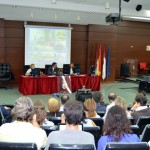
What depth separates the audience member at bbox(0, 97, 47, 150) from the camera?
2.41 metres

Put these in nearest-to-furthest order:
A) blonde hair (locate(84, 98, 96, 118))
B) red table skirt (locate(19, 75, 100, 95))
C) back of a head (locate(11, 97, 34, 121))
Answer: back of a head (locate(11, 97, 34, 121)) < blonde hair (locate(84, 98, 96, 118)) < red table skirt (locate(19, 75, 100, 95))

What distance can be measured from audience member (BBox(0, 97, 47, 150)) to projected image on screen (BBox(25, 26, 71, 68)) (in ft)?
28.9

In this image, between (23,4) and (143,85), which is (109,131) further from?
(143,85)

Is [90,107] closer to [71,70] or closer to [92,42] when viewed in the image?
[71,70]

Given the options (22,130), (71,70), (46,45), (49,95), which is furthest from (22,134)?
(46,45)

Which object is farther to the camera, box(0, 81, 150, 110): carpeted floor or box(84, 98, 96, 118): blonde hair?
box(0, 81, 150, 110): carpeted floor

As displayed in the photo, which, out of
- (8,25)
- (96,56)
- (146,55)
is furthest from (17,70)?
(146,55)

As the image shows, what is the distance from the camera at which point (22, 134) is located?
241 cm

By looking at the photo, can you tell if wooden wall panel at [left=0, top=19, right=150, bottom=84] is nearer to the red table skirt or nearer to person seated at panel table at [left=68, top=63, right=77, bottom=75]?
person seated at panel table at [left=68, top=63, right=77, bottom=75]

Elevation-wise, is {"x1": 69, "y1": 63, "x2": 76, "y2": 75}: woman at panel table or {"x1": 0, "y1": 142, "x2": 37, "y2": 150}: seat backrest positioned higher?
{"x1": 69, "y1": 63, "x2": 76, "y2": 75}: woman at panel table

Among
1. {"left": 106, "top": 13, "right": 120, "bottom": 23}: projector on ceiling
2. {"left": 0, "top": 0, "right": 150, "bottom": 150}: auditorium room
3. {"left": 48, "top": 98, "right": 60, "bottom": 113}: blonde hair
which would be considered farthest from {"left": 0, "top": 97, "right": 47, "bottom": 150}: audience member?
{"left": 106, "top": 13, "right": 120, "bottom": 23}: projector on ceiling

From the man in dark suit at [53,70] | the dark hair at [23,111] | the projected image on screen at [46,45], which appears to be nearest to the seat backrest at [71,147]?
the dark hair at [23,111]

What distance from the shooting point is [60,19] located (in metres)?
11.5

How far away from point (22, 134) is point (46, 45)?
9.43 metres
